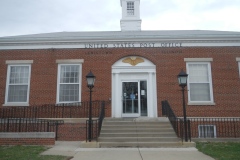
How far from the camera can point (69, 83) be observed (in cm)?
1430

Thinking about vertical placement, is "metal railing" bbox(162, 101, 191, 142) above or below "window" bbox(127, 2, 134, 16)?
below

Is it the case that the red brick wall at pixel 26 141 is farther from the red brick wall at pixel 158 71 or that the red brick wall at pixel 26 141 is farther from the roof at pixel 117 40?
the roof at pixel 117 40

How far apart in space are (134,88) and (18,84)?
7.24m

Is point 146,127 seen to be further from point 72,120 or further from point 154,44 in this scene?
point 154,44

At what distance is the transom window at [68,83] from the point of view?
14258 mm

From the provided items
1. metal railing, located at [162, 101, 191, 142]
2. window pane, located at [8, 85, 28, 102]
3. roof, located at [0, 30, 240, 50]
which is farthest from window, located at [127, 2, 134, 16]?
window pane, located at [8, 85, 28, 102]

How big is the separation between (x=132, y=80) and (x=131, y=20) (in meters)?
9.10

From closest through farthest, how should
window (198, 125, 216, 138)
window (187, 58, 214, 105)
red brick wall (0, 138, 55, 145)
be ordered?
red brick wall (0, 138, 55, 145) < window (198, 125, 216, 138) < window (187, 58, 214, 105)

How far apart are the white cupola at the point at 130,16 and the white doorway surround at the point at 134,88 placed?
25.8ft

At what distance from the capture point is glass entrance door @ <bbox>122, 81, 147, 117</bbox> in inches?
556

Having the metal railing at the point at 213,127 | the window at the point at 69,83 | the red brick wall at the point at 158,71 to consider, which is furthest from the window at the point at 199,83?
the window at the point at 69,83

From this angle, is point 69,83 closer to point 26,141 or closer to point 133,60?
point 133,60

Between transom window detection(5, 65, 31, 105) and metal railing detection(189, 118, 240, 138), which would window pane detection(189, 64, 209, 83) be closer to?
metal railing detection(189, 118, 240, 138)

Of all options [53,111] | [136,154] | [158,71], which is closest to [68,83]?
[53,111]
